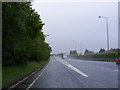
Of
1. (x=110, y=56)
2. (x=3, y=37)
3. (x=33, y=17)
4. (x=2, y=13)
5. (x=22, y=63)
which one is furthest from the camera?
(x=110, y=56)

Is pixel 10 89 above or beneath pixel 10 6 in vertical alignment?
beneath

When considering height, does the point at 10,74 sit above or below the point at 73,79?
above

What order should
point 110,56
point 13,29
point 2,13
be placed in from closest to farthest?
1. point 2,13
2. point 13,29
3. point 110,56

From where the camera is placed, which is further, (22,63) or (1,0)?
(22,63)

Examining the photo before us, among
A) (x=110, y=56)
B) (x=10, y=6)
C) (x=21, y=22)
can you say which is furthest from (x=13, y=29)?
(x=110, y=56)

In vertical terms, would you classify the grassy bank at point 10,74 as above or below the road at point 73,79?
above

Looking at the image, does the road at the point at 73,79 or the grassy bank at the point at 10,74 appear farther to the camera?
the grassy bank at the point at 10,74

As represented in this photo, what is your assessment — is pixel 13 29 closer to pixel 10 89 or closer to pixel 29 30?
pixel 10 89

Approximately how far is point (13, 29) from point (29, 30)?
651cm

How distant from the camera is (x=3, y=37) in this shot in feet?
57.2

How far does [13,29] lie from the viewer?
641 inches

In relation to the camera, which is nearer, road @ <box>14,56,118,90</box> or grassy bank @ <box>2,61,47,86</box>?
road @ <box>14,56,118,90</box>

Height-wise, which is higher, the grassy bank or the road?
the grassy bank

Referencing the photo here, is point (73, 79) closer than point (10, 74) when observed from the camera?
Yes
